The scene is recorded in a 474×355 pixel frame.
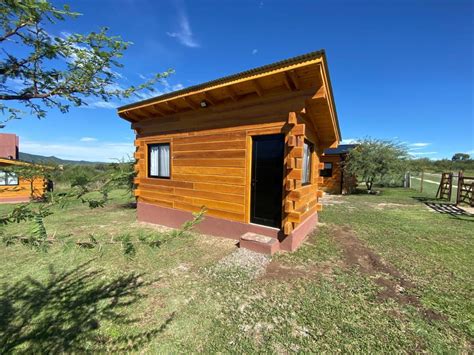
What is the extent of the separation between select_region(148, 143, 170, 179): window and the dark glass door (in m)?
2.96

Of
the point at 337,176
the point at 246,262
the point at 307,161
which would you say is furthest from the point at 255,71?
the point at 337,176

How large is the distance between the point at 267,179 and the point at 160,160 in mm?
3646

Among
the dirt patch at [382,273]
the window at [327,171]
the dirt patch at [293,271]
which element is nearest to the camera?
the dirt patch at [382,273]

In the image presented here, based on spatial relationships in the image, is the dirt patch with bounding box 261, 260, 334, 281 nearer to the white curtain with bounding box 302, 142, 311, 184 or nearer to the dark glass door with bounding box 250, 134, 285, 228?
the dark glass door with bounding box 250, 134, 285, 228

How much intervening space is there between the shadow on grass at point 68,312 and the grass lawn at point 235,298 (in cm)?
1

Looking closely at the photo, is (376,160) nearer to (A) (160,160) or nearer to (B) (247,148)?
→ (B) (247,148)

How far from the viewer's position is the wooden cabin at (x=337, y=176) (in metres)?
14.8

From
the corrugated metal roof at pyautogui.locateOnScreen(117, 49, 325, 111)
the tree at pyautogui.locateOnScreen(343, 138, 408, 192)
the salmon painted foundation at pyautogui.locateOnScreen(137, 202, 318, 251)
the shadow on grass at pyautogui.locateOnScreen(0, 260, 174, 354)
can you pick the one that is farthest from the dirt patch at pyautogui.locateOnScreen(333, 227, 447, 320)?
the tree at pyautogui.locateOnScreen(343, 138, 408, 192)

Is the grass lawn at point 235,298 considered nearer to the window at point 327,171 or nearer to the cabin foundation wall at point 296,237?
the cabin foundation wall at point 296,237

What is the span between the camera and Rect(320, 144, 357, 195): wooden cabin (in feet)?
48.5

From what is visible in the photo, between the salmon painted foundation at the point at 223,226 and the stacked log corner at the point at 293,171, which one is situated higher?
the stacked log corner at the point at 293,171

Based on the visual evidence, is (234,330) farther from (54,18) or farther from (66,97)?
(54,18)

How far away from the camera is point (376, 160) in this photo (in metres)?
13.6

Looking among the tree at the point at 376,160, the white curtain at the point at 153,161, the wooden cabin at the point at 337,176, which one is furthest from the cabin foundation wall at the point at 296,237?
the wooden cabin at the point at 337,176
